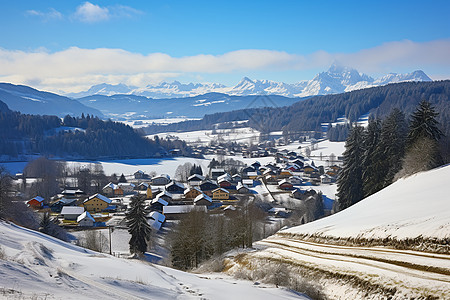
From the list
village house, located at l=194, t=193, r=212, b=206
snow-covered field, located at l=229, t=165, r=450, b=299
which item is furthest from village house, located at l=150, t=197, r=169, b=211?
snow-covered field, located at l=229, t=165, r=450, b=299

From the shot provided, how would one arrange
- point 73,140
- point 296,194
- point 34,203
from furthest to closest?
point 73,140, point 296,194, point 34,203

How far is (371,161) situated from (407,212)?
20.0 metres

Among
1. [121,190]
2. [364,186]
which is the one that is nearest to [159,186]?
[121,190]

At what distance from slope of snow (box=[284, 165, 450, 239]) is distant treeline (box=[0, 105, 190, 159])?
450 feet

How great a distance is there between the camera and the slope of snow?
59.6 ft

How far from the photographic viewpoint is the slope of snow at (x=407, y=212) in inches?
715

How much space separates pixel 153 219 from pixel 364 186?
31.5m

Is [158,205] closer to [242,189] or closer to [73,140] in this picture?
[242,189]

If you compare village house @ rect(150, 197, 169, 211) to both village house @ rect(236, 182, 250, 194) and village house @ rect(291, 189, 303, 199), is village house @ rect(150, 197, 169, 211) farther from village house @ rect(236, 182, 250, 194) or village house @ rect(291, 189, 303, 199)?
village house @ rect(291, 189, 303, 199)

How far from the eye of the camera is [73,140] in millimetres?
155625

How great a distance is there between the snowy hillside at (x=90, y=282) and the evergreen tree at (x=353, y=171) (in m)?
29.7

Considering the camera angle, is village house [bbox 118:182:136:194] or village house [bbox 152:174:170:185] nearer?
village house [bbox 118:182:136:194]

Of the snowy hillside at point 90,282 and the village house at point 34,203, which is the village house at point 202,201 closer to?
the village house at point 34,203

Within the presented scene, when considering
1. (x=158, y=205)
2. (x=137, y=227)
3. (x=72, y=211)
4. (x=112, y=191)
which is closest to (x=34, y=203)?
(x=72, y=211)
